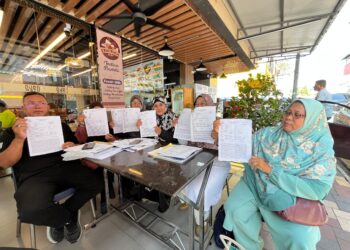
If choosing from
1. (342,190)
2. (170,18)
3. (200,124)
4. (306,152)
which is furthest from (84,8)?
(342,190)

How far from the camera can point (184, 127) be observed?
1.56 m

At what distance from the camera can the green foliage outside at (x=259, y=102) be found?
4.63ft

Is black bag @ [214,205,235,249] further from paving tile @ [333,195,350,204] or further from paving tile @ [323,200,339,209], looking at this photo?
paving tile @ [333,195,350,204]

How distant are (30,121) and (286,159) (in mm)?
1910

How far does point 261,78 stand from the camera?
140cm

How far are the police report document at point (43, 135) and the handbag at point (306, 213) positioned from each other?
1771 millimetres

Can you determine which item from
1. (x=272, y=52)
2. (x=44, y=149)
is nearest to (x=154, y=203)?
(x=44, y=149)

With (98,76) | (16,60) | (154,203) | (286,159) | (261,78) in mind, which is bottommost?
(154,203)

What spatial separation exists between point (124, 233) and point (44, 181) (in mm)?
888

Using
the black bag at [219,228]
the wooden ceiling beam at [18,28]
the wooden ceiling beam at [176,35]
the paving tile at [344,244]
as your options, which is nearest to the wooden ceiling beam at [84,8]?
the wooden ceiling beam at [18,28]

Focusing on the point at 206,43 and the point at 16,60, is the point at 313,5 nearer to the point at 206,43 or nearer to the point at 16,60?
the point at 206,43

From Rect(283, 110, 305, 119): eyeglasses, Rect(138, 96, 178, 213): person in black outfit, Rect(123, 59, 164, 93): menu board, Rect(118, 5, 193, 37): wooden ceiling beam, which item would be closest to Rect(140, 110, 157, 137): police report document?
Rect(138, 96, 178, 213): person in black outfit

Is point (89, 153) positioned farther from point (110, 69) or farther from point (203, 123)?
point (110, 69)

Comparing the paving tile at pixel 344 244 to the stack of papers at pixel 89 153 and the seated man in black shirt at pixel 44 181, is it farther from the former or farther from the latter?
the seated man in black shirt at pixel 44 181
